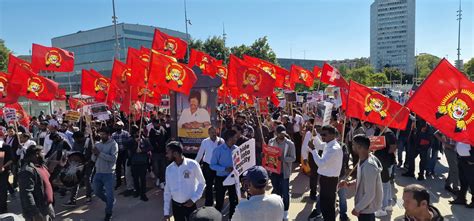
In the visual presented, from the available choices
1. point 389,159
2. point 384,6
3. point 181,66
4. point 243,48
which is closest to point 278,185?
point 389,159

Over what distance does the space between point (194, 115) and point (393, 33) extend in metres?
160

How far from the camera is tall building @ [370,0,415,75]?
14802 centimetres

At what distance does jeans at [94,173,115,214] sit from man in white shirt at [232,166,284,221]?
4.60 metres

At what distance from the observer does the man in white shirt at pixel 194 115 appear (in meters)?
10.3

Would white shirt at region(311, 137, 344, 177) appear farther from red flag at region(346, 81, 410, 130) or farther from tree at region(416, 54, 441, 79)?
tree at region(416, 54, 441, 79)

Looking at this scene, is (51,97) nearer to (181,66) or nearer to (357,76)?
(181,66)

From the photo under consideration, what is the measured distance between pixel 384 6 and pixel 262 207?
552 feet

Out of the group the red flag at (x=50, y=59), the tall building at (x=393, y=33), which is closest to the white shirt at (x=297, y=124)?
the red flag at (x=50, y=59)

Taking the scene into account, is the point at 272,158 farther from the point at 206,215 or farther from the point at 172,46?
the point at 172,46

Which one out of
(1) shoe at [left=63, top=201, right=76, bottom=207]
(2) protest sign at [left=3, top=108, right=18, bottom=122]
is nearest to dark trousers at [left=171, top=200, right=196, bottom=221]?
(1) shoe at [left=63, top=201, right=76, bottom=207]

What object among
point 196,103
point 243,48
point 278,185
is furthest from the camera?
point 243,48

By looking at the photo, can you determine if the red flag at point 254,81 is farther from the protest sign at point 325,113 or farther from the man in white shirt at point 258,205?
the man in white shirt at point 258,205

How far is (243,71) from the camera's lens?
34.0 feet

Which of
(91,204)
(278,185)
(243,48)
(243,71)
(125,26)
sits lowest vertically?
(91,204)
